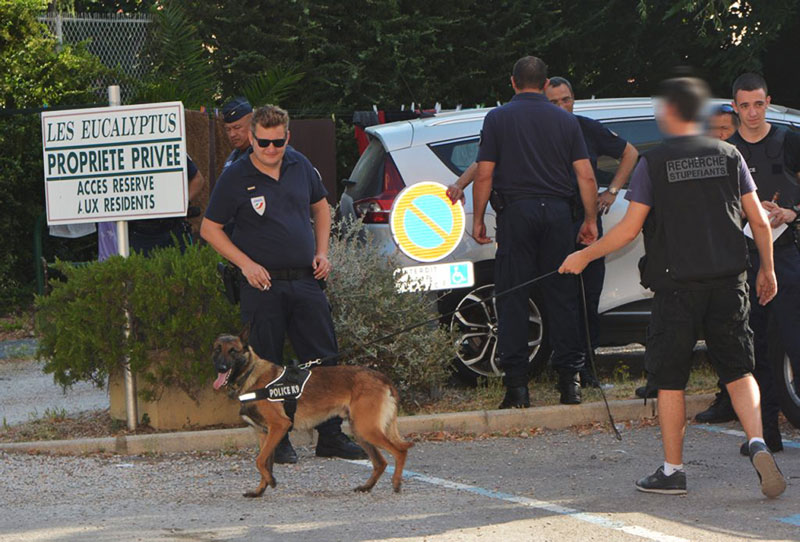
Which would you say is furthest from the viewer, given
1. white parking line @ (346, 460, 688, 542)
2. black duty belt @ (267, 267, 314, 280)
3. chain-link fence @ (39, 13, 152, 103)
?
chain-link fence @ (39, 13, 152, 103)

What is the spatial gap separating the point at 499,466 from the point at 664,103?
87.1 inches

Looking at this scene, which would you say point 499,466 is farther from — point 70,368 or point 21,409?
point 21,409

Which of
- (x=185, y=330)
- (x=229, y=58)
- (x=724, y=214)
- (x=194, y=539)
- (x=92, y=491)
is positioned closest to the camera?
A: (x=194, y=539)

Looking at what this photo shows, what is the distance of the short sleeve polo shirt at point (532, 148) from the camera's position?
7.89 meters

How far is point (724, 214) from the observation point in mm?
5883

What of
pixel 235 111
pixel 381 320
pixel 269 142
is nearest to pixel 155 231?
pixel 235 111

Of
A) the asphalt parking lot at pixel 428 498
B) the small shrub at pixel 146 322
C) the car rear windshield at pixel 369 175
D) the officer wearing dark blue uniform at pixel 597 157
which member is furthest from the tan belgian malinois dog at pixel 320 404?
the car rear windshield at pixel 369 175

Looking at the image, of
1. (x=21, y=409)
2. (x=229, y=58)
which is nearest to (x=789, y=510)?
(x=21, y=409)

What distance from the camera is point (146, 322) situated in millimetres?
7645

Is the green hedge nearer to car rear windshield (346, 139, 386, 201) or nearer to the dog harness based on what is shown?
car rear windshield (346, 139, 386, 201)

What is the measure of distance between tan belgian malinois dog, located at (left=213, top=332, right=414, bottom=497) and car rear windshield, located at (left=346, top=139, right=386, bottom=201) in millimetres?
2732

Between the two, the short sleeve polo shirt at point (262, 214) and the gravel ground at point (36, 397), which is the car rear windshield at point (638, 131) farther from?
the gravel ground at point (36, 397)

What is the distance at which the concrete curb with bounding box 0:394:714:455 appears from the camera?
24.4 feet

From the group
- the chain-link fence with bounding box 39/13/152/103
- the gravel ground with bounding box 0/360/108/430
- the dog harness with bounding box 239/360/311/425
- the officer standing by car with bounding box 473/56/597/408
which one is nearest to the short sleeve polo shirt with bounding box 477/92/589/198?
the officer standing by car with bounding box 473/56/597/408
